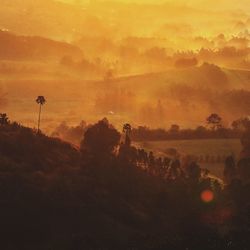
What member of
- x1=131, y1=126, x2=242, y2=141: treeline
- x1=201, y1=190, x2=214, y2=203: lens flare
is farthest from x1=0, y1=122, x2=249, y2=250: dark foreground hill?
x1=131, y1=126, x2=242, y2=141: treeline

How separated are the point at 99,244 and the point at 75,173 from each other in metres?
26.0

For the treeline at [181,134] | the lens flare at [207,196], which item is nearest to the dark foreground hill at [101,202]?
the lens flare at [207,196]

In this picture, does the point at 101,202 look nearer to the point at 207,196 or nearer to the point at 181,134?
the point at 207,196

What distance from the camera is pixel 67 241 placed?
3565 inches

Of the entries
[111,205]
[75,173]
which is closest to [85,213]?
[111,205]

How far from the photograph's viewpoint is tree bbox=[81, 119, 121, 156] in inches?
5022

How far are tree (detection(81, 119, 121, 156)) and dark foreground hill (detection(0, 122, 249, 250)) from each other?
215 millimetres

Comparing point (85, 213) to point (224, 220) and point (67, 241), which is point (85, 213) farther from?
point (224, 220)

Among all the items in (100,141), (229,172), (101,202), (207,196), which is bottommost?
(101,202)

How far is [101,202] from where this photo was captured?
10625cm

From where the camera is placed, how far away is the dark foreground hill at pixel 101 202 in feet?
304

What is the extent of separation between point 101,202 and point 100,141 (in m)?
24.9

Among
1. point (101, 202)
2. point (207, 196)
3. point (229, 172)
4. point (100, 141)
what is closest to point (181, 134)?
point (229, 172)

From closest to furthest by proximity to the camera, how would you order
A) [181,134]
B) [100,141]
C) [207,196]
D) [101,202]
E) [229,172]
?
[101,202] < [207,196] < [100,141] < [229,172] < [181,134]
